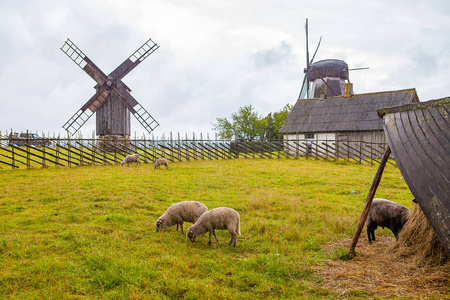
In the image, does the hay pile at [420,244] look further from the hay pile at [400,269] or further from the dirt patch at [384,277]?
the dirt patch at [384,277]

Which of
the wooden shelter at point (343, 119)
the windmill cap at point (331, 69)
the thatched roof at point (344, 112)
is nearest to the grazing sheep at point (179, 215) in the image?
the wooden shelter at point (343, 119)

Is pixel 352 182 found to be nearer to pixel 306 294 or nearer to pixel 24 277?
pixel 306 294

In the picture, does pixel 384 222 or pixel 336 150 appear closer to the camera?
pixel 384 222

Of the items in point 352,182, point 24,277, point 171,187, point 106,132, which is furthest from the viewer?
point 106,132

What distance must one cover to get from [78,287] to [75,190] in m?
8.32

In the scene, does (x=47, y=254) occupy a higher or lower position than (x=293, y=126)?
lower

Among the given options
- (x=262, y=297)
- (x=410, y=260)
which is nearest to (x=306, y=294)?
(x=262, y=297)

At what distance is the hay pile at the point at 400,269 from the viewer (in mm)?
5141

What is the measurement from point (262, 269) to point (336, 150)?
24970 millimetres

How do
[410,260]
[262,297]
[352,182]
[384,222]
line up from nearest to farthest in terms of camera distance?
[262,297], [410,260], [384,222], [352,182]

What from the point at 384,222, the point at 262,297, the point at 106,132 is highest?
the point at 106,132

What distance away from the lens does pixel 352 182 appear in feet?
51.3

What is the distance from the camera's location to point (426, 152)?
5176mm

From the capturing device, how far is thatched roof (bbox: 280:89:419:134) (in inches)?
1186
